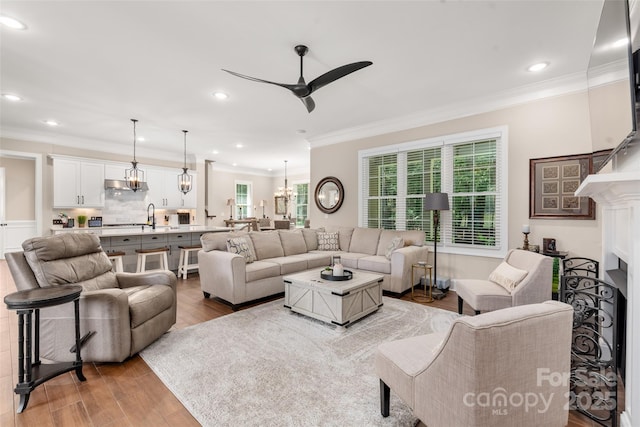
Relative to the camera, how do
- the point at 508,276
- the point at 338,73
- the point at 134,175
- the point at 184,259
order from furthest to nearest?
the point at 134,175, the point at 184,259, the point at 508,276, the point at 338,73

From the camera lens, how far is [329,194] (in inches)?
259

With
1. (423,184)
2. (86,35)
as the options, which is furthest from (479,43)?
(86,35)

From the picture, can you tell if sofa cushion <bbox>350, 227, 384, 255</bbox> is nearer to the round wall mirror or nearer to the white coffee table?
the round wall mirror

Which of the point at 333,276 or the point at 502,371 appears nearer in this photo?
the point at 502,371

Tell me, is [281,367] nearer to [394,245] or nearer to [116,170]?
[394,245]

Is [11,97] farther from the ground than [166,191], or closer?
farther from the ground

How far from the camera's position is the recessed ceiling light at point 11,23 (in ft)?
8.17

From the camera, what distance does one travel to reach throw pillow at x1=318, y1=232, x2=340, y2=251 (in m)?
5.65

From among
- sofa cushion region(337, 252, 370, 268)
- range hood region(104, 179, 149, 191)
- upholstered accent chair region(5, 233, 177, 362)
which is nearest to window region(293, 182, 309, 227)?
range hood region(104, 179, 149, 191)

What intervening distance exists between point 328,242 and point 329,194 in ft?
4.44

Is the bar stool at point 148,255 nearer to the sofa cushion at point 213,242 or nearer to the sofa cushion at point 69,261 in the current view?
the sofa cushion at point 213,242

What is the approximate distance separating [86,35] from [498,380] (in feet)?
13.4

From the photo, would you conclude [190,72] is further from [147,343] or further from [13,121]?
[13,121]

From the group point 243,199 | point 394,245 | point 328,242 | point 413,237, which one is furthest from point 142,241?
point 243,199
